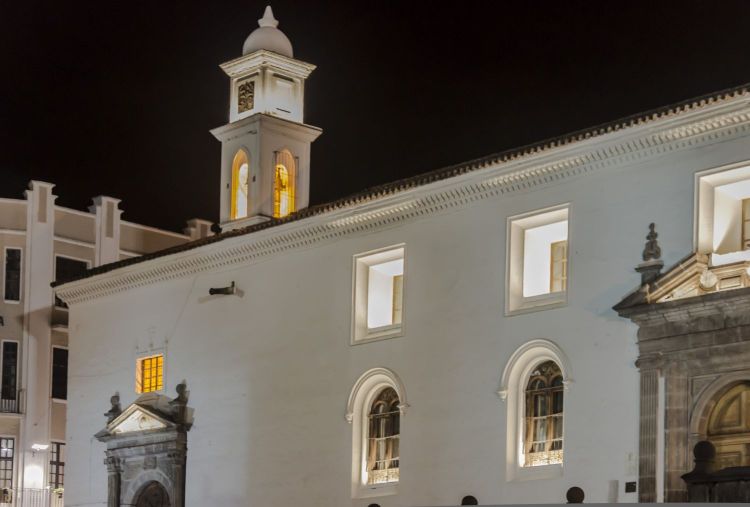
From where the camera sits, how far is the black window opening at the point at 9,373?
4603cm

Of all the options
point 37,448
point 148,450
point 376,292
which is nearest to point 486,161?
point 376,292

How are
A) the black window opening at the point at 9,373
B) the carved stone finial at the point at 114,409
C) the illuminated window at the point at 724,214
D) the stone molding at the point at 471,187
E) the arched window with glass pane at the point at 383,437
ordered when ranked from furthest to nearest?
the black window opening at the point at 9,373 → the carved stone finial at the point at 114,409 → the arched window with glass pane at the point at 383,437 → the stone molding at the point at 471,187 → the illuminated window at the point at 724,214

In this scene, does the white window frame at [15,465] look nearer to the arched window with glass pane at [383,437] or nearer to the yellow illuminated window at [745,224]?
the arched window with glass pane at [383,437]

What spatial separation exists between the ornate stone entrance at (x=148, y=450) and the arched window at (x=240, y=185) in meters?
5.26

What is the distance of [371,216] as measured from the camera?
31.8 m

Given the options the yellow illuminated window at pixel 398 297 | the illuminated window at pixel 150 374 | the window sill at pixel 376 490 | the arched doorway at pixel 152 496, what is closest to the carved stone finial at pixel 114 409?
the illuminated window at pixel 150 374

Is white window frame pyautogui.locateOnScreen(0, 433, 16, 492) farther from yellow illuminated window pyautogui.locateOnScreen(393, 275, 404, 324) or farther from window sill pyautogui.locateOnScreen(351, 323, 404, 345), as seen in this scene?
yellow illuminated window pyautogui.locateOnScreen(393, 275, 404, 324)

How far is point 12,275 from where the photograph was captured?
153 ft

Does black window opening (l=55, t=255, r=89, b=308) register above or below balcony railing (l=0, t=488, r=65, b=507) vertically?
above

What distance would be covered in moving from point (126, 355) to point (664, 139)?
52.0 ft

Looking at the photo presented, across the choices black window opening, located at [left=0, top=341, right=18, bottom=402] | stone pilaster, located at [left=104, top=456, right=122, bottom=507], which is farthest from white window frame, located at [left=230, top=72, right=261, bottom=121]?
black window opening, located at [left=0, top=341, right=18, bottom=402]

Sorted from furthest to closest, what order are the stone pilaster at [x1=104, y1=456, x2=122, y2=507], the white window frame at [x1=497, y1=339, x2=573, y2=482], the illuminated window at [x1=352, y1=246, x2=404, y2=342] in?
the stone pilaster at [x1=104, y1=456, x2=122, y2=507] → the illuminated window at [x1=352, y1=246, x2=404, y2=342] → the white window frame at [x1=497, y1=339, x2=573, y2=482]

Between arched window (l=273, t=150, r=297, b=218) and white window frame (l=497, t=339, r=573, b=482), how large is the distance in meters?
11.9

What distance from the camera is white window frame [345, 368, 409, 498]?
102ft
